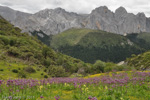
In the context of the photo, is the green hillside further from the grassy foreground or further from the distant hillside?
the distant hillside

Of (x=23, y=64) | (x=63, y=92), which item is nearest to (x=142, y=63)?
(x=23, y=64)

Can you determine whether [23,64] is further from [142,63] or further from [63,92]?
[142,63]

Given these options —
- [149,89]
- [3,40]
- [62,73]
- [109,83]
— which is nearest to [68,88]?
[109,83]

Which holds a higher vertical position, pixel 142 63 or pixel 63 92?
pixel 142 63

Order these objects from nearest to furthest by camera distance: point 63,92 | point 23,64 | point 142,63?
point 63,92 < point 23,64 < point 142,63

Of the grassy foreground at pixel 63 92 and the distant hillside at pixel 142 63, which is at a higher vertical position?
the distant hillside at pixel 142 63

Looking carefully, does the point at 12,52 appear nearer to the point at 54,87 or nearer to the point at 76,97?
the point at 54,87

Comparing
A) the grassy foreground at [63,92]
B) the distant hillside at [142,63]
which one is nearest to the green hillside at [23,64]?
the grassy foreground at [63,92]

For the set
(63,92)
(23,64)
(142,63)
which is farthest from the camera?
(142,63)

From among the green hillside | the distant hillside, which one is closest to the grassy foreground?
the green hillside

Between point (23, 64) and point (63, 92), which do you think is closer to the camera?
point (63, 92)

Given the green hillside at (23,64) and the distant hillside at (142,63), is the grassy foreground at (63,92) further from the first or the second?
the distant hillside at (142,63)

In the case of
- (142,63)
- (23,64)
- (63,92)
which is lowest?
(63,92)

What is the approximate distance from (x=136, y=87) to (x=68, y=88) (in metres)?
6.42
